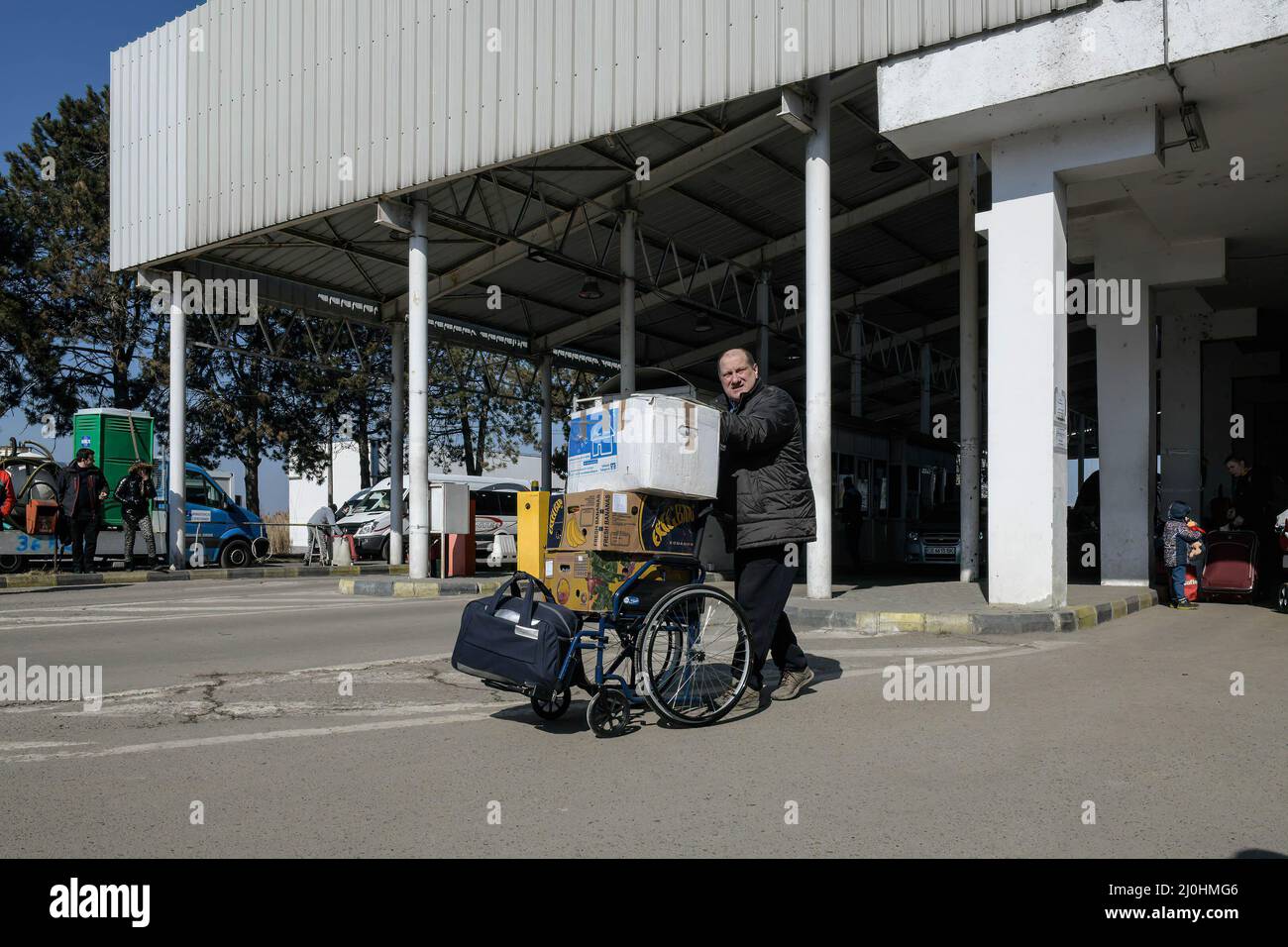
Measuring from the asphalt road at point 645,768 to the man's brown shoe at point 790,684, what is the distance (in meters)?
0.12

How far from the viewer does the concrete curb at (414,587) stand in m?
14.9

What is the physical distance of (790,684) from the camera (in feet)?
20.2

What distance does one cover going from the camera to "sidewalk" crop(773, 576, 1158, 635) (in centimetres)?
998

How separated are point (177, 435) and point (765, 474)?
18138 millimetres

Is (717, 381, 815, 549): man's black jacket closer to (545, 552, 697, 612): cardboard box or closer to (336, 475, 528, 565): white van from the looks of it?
(545, 552, 697, 612): cardboard box

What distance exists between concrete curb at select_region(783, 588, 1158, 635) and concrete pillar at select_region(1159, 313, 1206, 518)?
9.44 m

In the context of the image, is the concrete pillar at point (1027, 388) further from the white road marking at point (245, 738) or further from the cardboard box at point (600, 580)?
the white road marking at point (245, 738)

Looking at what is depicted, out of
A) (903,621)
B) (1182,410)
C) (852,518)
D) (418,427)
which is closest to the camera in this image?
(903,621)

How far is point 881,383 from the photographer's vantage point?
120 ft

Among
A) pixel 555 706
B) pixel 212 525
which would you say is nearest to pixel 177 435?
pixel 212 525

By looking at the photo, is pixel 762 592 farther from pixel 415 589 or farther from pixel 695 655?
pixel 415 589
